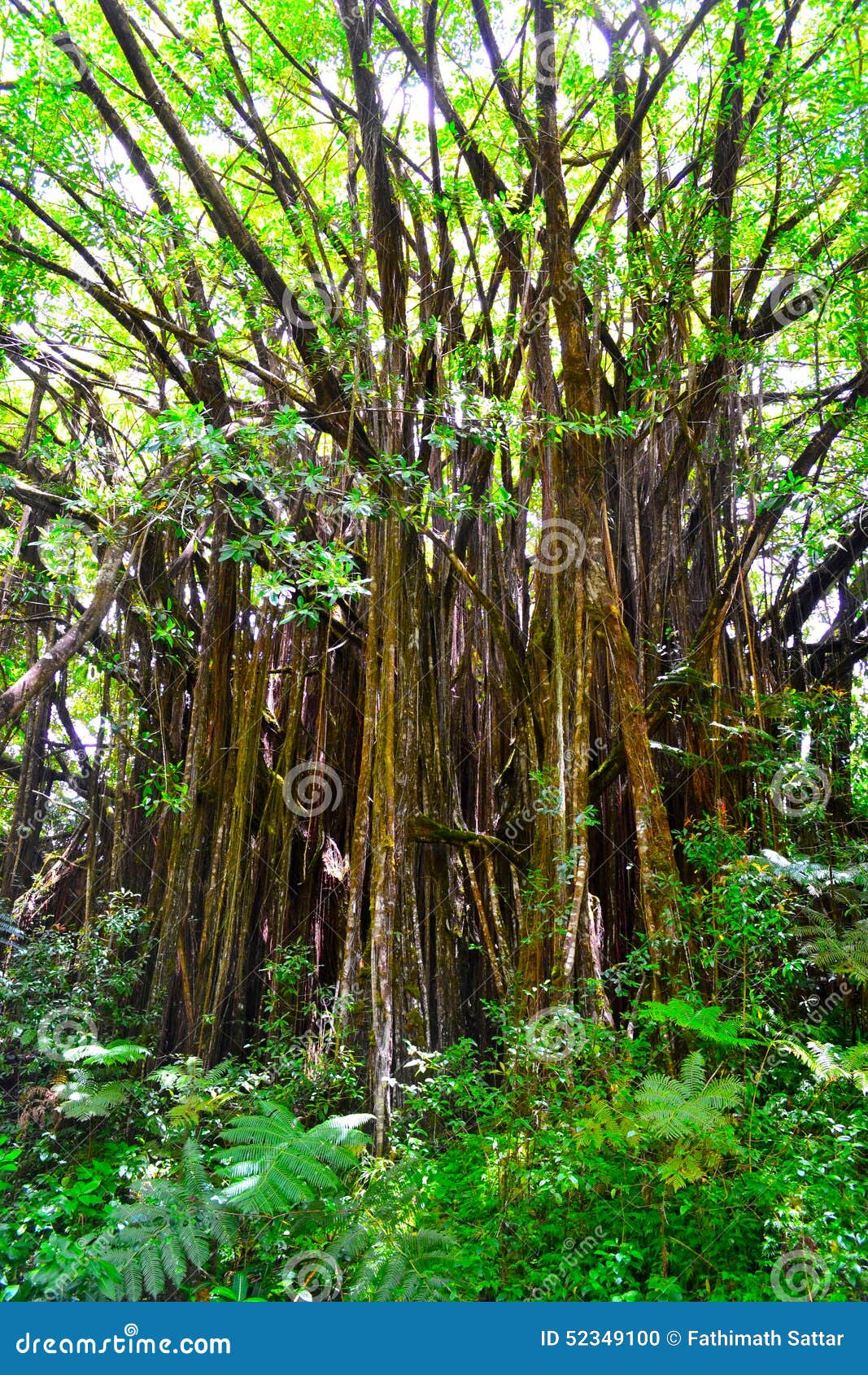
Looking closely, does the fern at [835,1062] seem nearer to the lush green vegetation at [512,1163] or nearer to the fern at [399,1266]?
the lush green vegetation at [512,1163]

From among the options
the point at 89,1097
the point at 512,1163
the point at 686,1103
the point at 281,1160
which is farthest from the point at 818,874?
the point at 89,1097

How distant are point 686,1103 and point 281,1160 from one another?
109 centimetres

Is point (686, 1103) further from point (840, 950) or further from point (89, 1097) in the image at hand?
point (89, 1097)

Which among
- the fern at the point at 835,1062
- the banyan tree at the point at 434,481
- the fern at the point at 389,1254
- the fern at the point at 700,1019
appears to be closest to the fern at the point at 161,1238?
the fern at the point at 389,1254

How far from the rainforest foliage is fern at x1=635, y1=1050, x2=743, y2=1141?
0.05 ft

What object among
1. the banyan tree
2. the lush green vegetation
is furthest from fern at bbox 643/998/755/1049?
the banyan tree

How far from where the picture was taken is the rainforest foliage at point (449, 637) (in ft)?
9.50

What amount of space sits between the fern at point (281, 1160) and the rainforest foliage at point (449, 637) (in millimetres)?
23

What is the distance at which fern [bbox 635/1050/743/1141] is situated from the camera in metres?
2.36

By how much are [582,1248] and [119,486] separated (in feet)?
10.5

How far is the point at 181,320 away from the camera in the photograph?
448 cm

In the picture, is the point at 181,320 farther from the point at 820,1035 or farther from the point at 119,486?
the point at 820,1035

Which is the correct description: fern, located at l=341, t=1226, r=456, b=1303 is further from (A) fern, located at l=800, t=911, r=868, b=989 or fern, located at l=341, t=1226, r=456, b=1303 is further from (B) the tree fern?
(A) fern, located at l=800, t=911, r=868, b=989

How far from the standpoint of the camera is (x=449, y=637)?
16.5 ft
